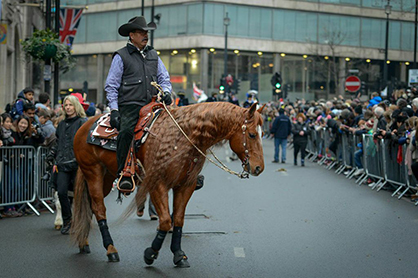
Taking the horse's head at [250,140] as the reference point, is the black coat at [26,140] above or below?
below

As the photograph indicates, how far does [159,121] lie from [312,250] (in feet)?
8.72

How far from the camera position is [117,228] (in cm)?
1041

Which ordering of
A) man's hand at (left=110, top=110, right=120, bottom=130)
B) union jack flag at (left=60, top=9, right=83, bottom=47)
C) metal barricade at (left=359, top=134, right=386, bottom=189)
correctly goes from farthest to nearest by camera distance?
union jack flag at (left=60, top=9, right=83, bottom=47) < metal barricade at (left=359, top=134, right=386, bottom=189) < man's hand at (left=110, top=110, right=120, bottom=130)

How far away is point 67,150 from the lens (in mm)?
10180

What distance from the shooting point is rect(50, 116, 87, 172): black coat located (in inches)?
398

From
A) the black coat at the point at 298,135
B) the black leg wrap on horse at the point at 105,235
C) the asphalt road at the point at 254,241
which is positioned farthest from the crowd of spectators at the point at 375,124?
the black leg wrap on horse at the point at 105,235

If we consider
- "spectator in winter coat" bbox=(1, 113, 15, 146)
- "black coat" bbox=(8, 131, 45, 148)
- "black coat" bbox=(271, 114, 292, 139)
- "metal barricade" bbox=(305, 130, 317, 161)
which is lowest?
"metal barricade" bbox=(305, 130, 317, 161)

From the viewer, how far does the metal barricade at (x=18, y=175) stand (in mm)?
12148

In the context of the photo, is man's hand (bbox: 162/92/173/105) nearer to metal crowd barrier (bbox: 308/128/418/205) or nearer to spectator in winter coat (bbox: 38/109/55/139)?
spectator in winter coat (bbox: 38/109/55/139)

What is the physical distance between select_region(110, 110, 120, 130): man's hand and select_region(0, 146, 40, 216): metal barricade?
191 inches

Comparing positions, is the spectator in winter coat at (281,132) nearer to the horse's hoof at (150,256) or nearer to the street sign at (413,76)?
the street sign at (413,76)

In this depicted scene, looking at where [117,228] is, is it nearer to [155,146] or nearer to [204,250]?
[204,250]

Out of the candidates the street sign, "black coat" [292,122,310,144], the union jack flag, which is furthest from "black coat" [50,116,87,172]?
the street sign

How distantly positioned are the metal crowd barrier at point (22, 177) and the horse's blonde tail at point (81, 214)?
11.4 feet
